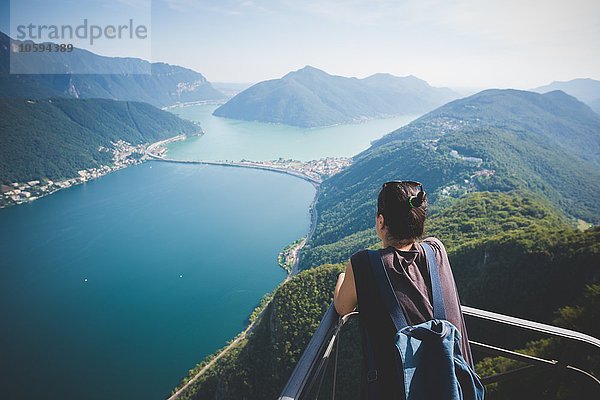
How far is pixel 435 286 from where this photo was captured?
2.23 feet

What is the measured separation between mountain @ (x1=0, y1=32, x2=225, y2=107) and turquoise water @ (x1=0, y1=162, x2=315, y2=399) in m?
53.9

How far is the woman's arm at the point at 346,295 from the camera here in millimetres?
748

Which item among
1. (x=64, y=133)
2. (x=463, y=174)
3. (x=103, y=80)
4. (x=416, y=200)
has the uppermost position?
(x=103, y=80)

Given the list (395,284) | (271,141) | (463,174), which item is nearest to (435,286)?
(395,284)

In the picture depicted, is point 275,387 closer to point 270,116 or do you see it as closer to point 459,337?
point 459,337

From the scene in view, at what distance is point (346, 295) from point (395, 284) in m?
0.13

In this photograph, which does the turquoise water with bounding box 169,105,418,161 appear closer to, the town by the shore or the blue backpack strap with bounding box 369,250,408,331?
the town by the shore

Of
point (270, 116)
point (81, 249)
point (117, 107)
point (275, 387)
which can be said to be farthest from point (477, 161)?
point (270, 116)

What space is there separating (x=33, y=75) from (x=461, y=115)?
303 ft

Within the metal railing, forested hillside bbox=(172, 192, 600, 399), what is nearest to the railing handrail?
the metal railing

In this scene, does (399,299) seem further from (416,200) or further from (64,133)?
(64,133)

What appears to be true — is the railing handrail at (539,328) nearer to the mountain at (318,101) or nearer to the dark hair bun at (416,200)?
the dark hair bun at (416,200)

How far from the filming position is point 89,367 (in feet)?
46.9

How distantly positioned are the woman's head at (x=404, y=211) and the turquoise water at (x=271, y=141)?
51.4 meters
